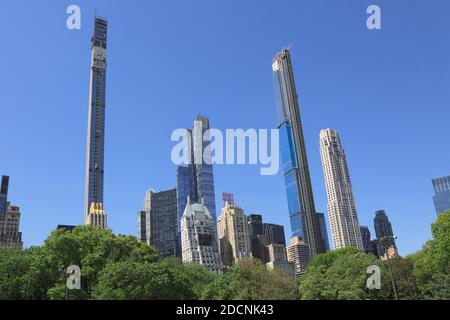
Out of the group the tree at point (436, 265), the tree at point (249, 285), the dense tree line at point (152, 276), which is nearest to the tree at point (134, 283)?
the dense tree line at point (152, 276)

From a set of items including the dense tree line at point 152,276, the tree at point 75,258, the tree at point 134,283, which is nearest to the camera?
the tree at point 134,283

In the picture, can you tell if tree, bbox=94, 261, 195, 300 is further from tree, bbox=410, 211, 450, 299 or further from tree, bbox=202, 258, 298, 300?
tree, bbox=410, 211, 450, 299

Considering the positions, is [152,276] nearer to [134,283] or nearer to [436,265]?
[134,283]

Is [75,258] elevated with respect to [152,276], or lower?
elevated

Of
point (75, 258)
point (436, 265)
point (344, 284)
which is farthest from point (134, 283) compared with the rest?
point (436, 265)

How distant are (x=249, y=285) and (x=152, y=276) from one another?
9.36 m

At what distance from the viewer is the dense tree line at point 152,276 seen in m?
42.3

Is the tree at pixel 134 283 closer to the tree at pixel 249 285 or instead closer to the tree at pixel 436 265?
the tree at pixel 249 285

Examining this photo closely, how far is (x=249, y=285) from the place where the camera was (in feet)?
147

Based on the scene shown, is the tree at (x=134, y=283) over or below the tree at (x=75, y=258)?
below

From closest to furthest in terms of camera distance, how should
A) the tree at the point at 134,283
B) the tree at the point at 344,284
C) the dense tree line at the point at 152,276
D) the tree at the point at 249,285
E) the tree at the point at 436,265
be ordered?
the tree at the point at 134,283 → the dense tree line at the point at 152,276 → the tree at the point at 249,285 → the tree at the point at 344,284 → the tree at the point at 436,265
